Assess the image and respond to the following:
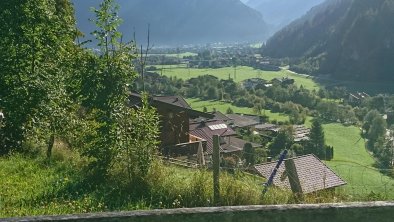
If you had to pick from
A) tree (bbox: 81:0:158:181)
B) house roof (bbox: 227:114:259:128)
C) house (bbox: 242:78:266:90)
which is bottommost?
house roof (bbox: 227:114:259:128)

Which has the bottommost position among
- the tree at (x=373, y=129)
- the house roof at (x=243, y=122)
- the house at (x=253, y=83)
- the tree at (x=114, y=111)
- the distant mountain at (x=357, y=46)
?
the tree at (x=373, y=129)

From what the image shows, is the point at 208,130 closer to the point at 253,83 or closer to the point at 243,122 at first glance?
the point at 243,122

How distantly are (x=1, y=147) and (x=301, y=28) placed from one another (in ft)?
595

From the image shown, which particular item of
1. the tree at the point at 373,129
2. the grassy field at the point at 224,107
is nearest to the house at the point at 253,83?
the grassy field at the point at 224,107

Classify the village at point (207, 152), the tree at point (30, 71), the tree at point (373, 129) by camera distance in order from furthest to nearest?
the tree at point (373, 129) → the tree at point (30, 71) → the village at point (207, 152)

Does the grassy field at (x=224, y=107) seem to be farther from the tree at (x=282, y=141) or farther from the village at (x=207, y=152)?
the tree at (x=282, y=141)

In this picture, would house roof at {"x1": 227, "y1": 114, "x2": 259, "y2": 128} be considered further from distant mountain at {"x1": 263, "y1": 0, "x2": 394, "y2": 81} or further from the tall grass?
distant mountain at {"x1": 263, "y1": 0, "x2": 394, "y2": 81}

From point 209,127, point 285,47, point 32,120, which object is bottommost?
point 209,127

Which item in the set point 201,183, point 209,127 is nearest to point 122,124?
point 201,183

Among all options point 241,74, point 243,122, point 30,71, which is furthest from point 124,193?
point 241,74

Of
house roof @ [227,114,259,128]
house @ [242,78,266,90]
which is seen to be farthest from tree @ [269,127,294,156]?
house @ [242,78,266,90]

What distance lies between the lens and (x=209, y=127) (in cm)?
3966

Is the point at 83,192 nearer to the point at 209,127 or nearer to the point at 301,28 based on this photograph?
the point at 209,127

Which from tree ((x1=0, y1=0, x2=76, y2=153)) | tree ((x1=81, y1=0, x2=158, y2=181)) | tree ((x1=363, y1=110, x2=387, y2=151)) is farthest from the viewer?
tree ((x1=363, y1=110, x2=387, y2=151))
